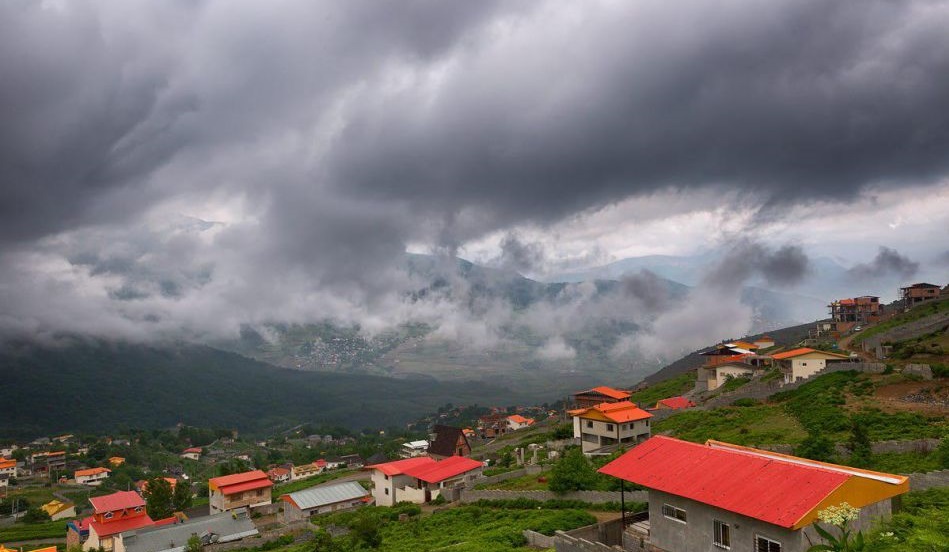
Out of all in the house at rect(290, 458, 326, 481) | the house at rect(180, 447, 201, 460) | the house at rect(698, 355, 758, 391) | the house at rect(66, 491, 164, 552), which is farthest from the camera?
the house at rect(180, 447, 201, 460)

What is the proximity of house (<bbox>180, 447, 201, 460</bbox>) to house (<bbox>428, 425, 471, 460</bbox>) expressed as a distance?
11746 centimetres

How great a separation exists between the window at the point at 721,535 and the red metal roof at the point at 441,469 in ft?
107

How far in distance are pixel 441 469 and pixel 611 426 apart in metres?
16.2

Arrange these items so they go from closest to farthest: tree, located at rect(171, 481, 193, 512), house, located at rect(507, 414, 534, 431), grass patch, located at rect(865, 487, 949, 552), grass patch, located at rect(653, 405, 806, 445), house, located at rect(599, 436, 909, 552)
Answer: grass patch, located at rect(865, 487, 949, 552) → house, located at rect(599, 436, 909, 552) → grass patch, located at rect(653, 405, 806, 445) → tree, located at rect(171, 481, 193, 512) → house, located at rect(507, 414, 534, 431)

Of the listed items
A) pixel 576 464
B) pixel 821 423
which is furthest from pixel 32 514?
pixel 821 423

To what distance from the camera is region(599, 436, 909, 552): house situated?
17359mm

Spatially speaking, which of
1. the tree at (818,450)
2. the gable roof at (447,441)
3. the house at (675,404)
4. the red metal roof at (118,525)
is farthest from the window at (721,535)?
the gable roof at (447,441)

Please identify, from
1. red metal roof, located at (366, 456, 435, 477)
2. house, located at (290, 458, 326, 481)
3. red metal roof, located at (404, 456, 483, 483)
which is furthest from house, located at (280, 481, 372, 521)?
house, located at (290, 458, 326, 481)

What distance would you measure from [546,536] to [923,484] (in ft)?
56.8

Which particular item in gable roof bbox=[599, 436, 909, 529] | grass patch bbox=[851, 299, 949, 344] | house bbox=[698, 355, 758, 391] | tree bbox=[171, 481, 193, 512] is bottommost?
tree bbox=[171, 481, 193, 512]

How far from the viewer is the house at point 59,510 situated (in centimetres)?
9275

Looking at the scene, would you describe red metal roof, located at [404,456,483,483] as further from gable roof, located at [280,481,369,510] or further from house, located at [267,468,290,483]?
house, located at [267,468,290,483]

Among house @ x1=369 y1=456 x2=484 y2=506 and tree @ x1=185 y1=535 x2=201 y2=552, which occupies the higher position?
house @ x1=369 y1=456 x2=484 y2=506

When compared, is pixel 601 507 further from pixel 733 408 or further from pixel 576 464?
pixel 733 408
